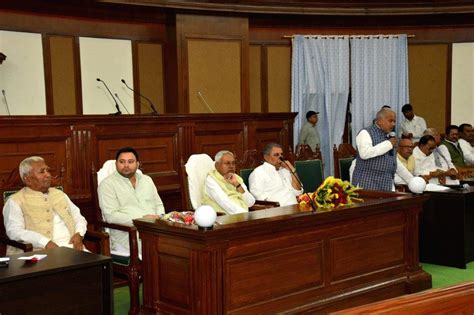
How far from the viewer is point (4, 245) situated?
13.0ft

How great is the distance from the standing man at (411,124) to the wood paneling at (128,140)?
9.50 ft

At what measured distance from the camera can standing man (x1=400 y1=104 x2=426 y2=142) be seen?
345 inches

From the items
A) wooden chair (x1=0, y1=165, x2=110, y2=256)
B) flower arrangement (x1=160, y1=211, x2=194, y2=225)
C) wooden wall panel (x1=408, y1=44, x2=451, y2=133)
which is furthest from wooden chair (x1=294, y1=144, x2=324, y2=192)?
wooden wall panel (x1=408, y1=44, x2=451, y2=133)

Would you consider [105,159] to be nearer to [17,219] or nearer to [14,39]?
[17,219]

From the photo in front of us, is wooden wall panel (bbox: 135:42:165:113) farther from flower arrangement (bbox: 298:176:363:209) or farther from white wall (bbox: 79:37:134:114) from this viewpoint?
flower arrangement (bbox: 298:176:363:209)

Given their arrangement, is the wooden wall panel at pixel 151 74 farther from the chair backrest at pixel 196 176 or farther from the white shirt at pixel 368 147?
the white shirt at pixel 368 147

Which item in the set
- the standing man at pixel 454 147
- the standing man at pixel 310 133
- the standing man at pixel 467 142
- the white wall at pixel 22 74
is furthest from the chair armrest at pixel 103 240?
the standing man at pixel 467 142

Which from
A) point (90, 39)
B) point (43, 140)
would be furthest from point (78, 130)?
point (90, 39)

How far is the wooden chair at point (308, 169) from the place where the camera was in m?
5.84

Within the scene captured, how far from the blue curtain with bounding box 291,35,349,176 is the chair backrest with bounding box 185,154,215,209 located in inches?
161

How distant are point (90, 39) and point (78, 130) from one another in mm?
2867

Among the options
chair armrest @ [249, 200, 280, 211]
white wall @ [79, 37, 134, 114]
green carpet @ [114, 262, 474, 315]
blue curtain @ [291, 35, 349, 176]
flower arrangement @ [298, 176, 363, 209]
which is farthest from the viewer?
blue curtain @ [291, 35, 349, 176]

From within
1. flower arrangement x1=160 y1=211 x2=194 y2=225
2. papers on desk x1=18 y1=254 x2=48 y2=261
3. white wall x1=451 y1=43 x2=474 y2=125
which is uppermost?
white wall x1=451 y1=43 x2=474 y2=125

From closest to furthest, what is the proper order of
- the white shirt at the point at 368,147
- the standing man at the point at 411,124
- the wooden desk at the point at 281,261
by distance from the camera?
the wooden desk at the point at 281,261
the white shirt at the point at 368,147
the standing man at the point at 411,124
